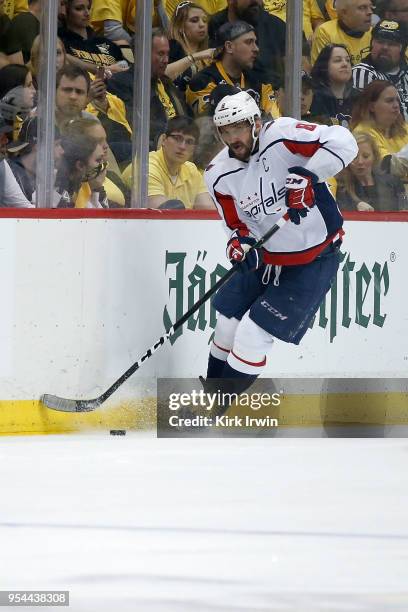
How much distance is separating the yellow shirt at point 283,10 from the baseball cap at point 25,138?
117 cm

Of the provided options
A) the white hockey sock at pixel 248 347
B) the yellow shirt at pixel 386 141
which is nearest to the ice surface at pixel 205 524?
the white hockey sock at pixel 248 347

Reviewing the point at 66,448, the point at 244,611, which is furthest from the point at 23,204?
the point at 244,611

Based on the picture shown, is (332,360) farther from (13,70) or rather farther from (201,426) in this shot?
(13,70)

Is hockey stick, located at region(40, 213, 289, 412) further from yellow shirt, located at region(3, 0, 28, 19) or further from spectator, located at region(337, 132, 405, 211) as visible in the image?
yellow shirt, located at region(3, 0, 28, 19)

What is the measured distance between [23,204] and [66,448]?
1.06 m

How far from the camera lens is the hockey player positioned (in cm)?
554

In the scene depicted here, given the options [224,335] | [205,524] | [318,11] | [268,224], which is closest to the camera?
[205,524]

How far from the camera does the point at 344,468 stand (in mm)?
4746

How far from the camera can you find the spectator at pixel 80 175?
5617mm

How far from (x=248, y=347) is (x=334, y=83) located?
1263mm

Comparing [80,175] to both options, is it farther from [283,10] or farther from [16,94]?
[283,10]

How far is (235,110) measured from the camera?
5.61 meters

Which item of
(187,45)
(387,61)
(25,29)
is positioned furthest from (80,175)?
(387,61)

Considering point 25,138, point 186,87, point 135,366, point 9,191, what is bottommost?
point 135,366
